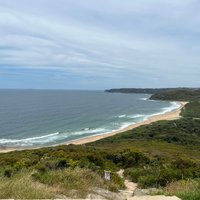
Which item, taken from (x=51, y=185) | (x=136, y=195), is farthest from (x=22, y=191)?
(x=136, y=195)

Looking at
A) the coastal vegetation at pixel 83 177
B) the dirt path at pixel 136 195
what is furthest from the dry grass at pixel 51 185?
the dirt path at pixel 136 195

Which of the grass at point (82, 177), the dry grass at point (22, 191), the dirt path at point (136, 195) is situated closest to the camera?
the dirt path at point (136, 195)

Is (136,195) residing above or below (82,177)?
below

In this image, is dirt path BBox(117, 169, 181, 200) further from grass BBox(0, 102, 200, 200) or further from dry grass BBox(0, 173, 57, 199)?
dry grass BBox(0, 173, 57, 199)

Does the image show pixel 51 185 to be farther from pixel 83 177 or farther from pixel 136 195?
pixel 136 195

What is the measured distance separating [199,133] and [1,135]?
33152 millimetres

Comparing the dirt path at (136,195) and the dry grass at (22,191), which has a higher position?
the dry grass at (22,191)

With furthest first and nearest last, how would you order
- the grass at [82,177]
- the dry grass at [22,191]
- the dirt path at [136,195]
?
the grass at [82,177] < the dry grass at [22,191] < the dirt path at [136,195]

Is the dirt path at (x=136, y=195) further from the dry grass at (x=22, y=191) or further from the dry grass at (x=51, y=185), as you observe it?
the dry grass at (x=22, y=191)

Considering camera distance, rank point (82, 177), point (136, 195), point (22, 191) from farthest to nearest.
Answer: point (82, 177) < point (136, 195) < point (22, 191)

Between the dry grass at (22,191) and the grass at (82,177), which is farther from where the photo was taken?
the grass at (82,177)

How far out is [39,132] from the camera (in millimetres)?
59281

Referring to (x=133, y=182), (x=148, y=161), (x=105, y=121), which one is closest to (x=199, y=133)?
(x=105, y=121)

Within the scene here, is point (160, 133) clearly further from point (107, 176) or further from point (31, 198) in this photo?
point (31, 198)
